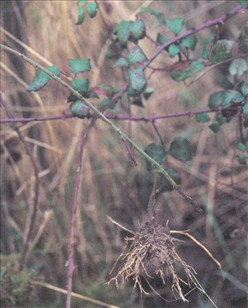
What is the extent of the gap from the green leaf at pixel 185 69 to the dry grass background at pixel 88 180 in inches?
16.4

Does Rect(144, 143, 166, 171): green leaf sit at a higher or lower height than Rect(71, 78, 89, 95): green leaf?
lower

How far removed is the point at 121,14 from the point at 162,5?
0.61 feet

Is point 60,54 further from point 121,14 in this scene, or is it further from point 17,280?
point 17,280

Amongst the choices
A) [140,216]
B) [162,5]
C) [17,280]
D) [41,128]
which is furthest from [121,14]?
[17,280]

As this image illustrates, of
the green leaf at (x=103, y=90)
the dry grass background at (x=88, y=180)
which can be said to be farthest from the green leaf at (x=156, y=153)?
the dry grass background at (x=88, y=180)

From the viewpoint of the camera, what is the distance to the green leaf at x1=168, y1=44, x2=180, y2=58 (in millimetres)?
1389

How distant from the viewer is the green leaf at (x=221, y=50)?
134cm

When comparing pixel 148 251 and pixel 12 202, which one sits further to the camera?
pixel 12 202

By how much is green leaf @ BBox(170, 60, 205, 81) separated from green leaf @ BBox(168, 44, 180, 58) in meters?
0.06

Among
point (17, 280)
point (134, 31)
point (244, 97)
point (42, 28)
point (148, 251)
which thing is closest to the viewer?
point (148, 251)

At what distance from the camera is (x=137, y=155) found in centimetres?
195

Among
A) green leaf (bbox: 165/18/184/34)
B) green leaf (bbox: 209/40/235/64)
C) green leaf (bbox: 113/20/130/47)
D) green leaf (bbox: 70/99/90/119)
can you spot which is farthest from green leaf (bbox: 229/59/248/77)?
green leaf (bbox: 70/99/90/119)

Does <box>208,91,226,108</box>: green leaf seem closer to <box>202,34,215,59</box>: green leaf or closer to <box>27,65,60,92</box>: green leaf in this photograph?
<box>202,34,215,59</box>: green leaf

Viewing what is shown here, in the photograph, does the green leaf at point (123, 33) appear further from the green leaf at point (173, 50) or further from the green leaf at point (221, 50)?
the green leaf at point (221, 50)
